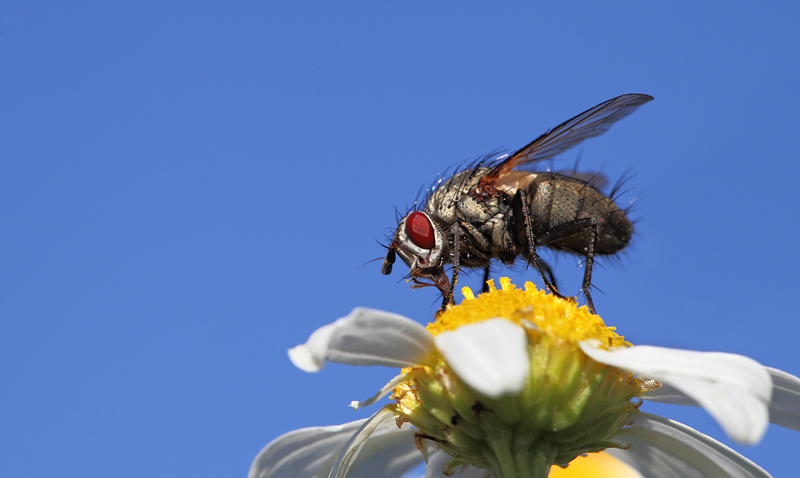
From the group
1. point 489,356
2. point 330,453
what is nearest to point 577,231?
point 330,453

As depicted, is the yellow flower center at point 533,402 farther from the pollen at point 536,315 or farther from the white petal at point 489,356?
the white petal at point 489,356

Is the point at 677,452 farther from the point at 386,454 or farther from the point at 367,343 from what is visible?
the point at 367,343

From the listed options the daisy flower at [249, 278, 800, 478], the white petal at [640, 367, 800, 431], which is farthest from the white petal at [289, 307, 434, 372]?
the white petal at [640, 367, 800, 431]

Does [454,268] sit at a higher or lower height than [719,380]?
higher

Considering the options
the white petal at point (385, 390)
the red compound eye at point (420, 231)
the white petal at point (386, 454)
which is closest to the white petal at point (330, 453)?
the white petal at point (386, 454)

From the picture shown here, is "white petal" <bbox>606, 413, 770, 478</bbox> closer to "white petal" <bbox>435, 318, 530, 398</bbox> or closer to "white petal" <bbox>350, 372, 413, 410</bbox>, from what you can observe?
"white petal" <bbox>350, 372, 413, 410</bbox>
